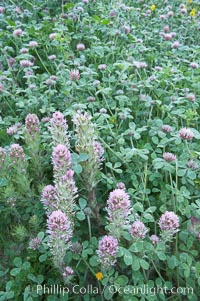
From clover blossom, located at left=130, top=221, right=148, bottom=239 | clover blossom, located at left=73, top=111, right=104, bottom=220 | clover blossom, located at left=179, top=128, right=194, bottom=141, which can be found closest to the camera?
clover blossom, located at left=130, top=221, right=148, bottom=239

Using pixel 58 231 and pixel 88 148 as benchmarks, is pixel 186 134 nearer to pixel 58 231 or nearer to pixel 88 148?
pixel 88 148

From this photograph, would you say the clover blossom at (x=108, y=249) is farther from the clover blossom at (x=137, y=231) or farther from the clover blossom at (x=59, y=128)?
the clover blossom at (x=59, y=128)

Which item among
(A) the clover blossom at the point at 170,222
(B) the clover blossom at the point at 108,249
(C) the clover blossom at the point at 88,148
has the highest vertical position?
(C) the clover blossom at the point at 88,148

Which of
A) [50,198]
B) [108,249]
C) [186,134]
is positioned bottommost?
[108,249]

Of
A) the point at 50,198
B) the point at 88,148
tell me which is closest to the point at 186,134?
the point at 88,148

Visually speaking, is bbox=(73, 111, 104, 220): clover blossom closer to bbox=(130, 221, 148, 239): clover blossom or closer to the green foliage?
the green foliage

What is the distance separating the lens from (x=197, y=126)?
2711 millimetres

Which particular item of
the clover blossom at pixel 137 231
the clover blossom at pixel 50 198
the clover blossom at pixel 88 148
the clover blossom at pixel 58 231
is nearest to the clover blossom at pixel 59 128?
the clover blossom at pixel 88 148

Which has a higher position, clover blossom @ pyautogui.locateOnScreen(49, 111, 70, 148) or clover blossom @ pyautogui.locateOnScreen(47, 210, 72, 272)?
clover blossom @ pyautogui.locateOnScreen(49, 111, 70, 148)

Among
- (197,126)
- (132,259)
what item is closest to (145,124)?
(197,126)

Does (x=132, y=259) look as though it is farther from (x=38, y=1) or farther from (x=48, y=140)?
(x=38, y=1)

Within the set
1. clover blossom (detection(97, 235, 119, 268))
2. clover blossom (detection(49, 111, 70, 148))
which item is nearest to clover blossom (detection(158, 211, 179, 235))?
clover blossom (detection(97, 235, 119, 268))

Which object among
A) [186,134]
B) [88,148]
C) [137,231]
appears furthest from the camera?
[186,134]

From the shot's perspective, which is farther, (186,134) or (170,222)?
(186,134)
